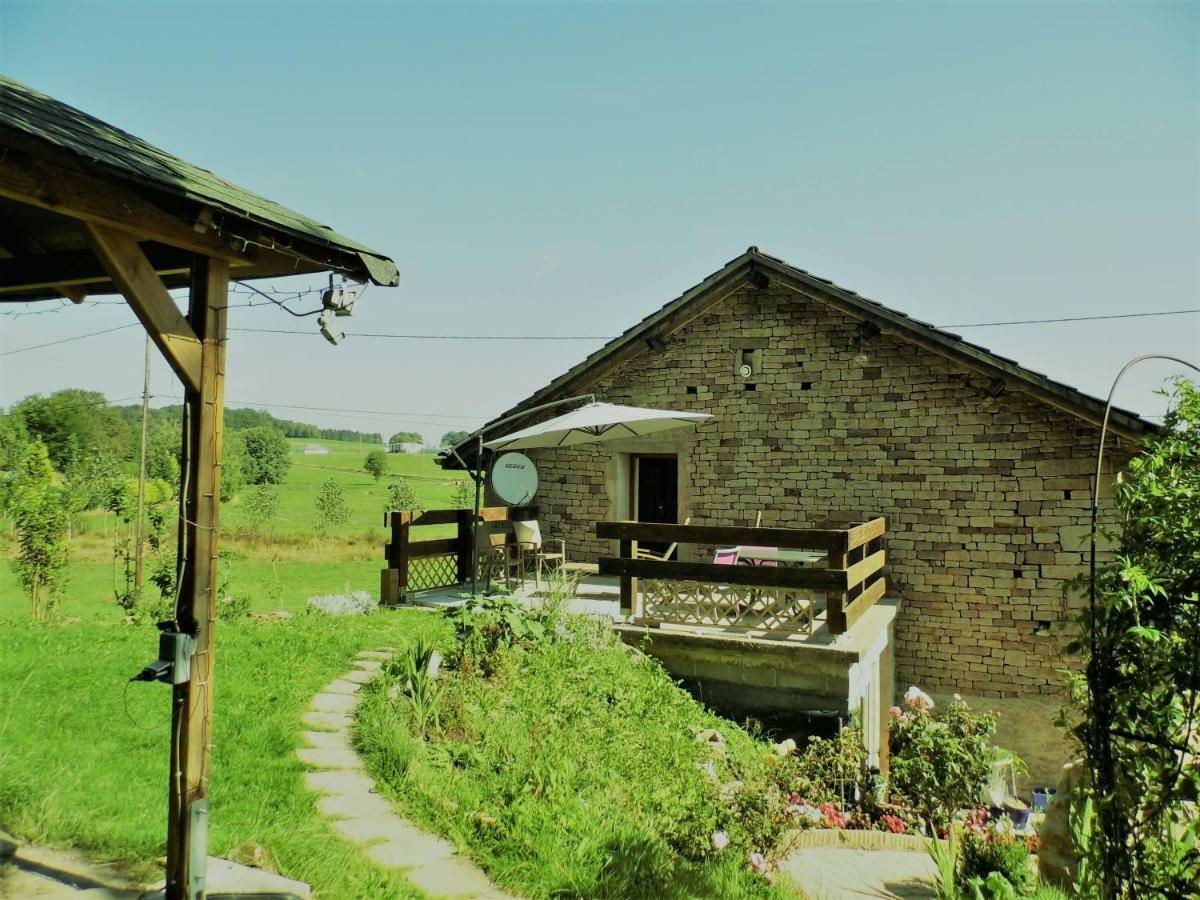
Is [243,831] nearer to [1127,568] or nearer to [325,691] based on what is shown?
[325,691]

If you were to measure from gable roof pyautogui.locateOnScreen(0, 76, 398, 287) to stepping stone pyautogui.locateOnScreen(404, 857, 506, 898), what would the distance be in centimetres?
314

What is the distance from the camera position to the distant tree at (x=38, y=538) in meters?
11.2

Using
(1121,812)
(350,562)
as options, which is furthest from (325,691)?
(350,562)

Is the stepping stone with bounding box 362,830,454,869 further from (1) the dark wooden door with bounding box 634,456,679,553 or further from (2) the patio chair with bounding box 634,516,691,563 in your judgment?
(1) the dark wooden door with bounding box 634,456,679,553

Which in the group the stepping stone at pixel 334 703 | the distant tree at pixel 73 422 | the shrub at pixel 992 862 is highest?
the distant tree at pixel 73 422

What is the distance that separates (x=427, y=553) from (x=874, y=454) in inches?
263

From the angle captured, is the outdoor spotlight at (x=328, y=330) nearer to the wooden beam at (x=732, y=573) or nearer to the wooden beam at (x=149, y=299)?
the wooden beam at (x=149, y=299)

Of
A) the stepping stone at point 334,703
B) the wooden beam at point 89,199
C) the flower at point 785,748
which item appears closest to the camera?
the wooden beam at point 89,199

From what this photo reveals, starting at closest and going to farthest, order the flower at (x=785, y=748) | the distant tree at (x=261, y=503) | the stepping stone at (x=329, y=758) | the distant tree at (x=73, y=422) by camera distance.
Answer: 1. the stepping stone at (x=329, y=758)
2. the flower at (x=785, y=748)
3. the distant tree at (x=261, y=503)
4. the distant tree at (x=73, y=422)

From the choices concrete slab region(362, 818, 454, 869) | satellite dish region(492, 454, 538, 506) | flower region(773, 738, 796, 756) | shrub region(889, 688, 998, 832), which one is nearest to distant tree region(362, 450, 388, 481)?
satellite dish region(492, 454, 538, 506)

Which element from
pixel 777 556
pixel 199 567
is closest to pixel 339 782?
pixel 199 567

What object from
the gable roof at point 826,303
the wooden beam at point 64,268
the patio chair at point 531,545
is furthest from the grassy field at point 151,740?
the gable roof at point 826,303

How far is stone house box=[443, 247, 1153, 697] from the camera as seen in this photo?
32.5 feet

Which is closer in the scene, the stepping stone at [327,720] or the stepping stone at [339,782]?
the stepping stone at [339,782]
